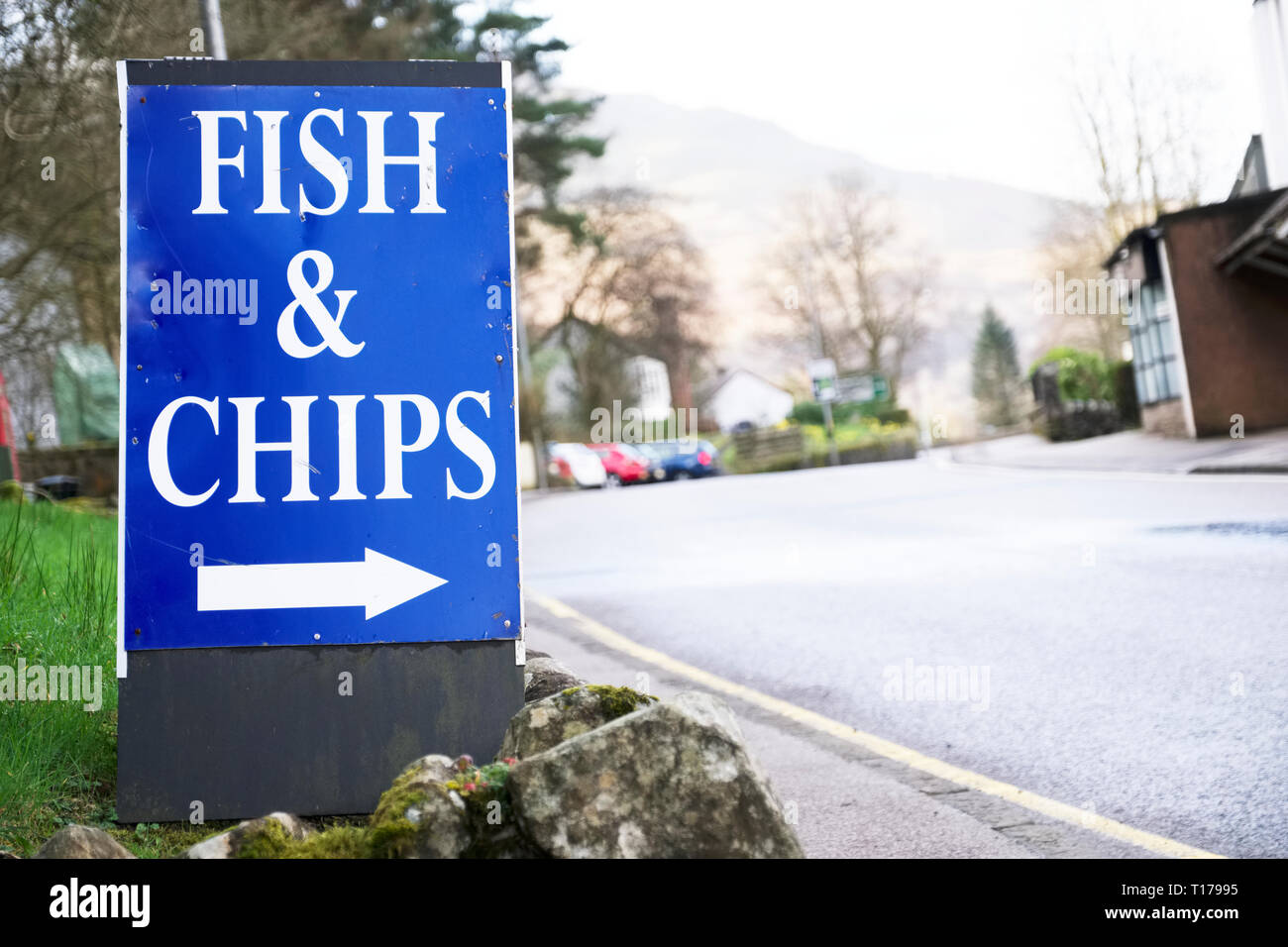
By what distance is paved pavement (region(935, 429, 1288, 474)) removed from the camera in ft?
56.4

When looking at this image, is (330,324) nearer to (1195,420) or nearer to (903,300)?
(1195,420)

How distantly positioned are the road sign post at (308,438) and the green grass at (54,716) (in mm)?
394

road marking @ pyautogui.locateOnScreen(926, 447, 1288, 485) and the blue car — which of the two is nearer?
road marking @ pyautogui.locateOnScreen(926, 447, 1288, 485)

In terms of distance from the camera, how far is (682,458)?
42.7 meters

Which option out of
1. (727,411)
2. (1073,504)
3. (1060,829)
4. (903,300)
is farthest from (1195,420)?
(727,411)

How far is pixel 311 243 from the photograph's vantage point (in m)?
3.63

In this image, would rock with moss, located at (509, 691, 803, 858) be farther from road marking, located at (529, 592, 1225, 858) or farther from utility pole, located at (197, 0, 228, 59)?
utility pole, located at (197, 0, 228, 59)

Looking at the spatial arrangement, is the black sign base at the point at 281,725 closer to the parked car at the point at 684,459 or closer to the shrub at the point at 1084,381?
the shrub at the point at 1084,381

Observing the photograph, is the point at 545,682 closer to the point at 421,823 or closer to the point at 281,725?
the point at 281,725

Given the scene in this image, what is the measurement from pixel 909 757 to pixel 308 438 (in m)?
2.94

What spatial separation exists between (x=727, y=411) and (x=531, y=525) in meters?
74.5

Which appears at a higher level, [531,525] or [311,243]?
[311,243]

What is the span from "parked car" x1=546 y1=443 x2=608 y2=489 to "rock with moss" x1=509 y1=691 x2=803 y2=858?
39312mm

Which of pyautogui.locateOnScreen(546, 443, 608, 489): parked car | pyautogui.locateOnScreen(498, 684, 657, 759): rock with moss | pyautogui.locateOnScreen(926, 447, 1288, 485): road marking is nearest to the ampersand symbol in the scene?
pyautogui.locateOnScreen(498, 684, 657, 759): rock with moss
